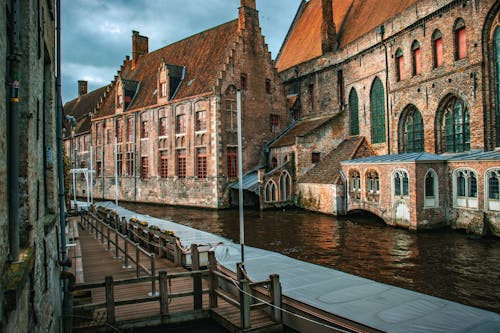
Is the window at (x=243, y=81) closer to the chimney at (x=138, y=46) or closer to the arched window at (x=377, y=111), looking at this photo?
the arched window at (x=377, y=111)

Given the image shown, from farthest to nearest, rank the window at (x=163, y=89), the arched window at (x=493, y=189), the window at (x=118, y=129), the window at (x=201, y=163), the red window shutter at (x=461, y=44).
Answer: the window at (x=118, y=129) < the window at (x=163, y=89) < the window at (x=201, y=163) < the red window shutter at (x=461, y=44) < the arched window at (x=493, y=189)

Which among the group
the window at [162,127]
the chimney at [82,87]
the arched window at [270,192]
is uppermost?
the chimney at [82,87]

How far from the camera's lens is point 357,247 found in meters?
15.0

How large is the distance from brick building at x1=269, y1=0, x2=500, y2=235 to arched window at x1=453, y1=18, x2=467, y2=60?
0.05m

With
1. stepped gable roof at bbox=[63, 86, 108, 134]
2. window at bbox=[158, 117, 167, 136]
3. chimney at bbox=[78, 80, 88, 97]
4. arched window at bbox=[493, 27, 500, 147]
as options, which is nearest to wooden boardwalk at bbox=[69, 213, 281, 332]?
arched window at bbox=[493, 27, 500, 147]

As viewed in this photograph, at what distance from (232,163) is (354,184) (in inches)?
431

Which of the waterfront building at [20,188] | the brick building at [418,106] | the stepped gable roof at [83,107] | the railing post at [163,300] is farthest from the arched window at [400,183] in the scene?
the stepped gable roof at [83,107]

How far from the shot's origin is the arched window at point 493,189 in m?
15.5

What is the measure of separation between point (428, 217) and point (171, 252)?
38.8 feet

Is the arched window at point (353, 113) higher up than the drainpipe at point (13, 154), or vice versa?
the arched window at point (353, 113)

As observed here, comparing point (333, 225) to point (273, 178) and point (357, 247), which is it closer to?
point (357, 247)

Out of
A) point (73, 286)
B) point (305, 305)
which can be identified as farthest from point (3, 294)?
point (305, 305)

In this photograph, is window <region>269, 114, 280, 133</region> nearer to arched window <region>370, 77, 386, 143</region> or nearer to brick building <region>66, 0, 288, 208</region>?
brick building <region>66, 0, 288, 208</region>

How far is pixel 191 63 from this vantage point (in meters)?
34.4
